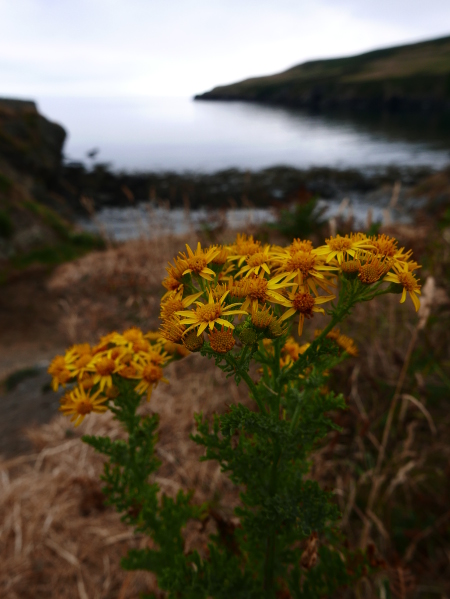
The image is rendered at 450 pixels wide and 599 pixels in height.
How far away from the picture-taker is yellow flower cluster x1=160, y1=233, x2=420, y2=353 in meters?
1.08

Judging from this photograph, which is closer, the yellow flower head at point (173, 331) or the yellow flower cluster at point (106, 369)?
the yellow flower head at point (173, 331)

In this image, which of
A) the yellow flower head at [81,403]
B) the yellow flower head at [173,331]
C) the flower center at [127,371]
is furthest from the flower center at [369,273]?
the yellow flower head at [81,403]

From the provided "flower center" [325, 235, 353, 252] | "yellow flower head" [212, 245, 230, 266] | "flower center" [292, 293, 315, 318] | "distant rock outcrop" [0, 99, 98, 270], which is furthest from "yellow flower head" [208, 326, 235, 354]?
"distant rock outcrop" [0, 99, 98, 270]

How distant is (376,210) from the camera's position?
1778cm

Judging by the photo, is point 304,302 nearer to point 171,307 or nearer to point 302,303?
point 302,303

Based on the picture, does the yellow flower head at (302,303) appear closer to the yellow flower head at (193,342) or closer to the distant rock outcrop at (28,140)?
the yellow flower head at (193,342)

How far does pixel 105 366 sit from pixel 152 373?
0.58 ft

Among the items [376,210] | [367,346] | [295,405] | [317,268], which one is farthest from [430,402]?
[376,210]

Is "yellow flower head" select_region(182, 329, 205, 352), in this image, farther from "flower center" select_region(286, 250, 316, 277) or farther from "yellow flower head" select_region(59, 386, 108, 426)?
"yellow flower head" select_region(59, 386, 108, 426)

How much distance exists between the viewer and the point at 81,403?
1.45 metres

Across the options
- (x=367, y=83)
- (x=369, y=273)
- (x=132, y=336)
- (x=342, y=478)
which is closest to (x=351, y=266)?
(x=369, y=273)

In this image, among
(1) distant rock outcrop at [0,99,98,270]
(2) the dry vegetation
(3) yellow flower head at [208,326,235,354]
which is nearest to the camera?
(3) yellow flower head at [208,326,235,354]

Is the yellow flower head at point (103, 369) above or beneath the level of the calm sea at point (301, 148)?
above

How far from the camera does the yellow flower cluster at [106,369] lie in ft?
4.74
